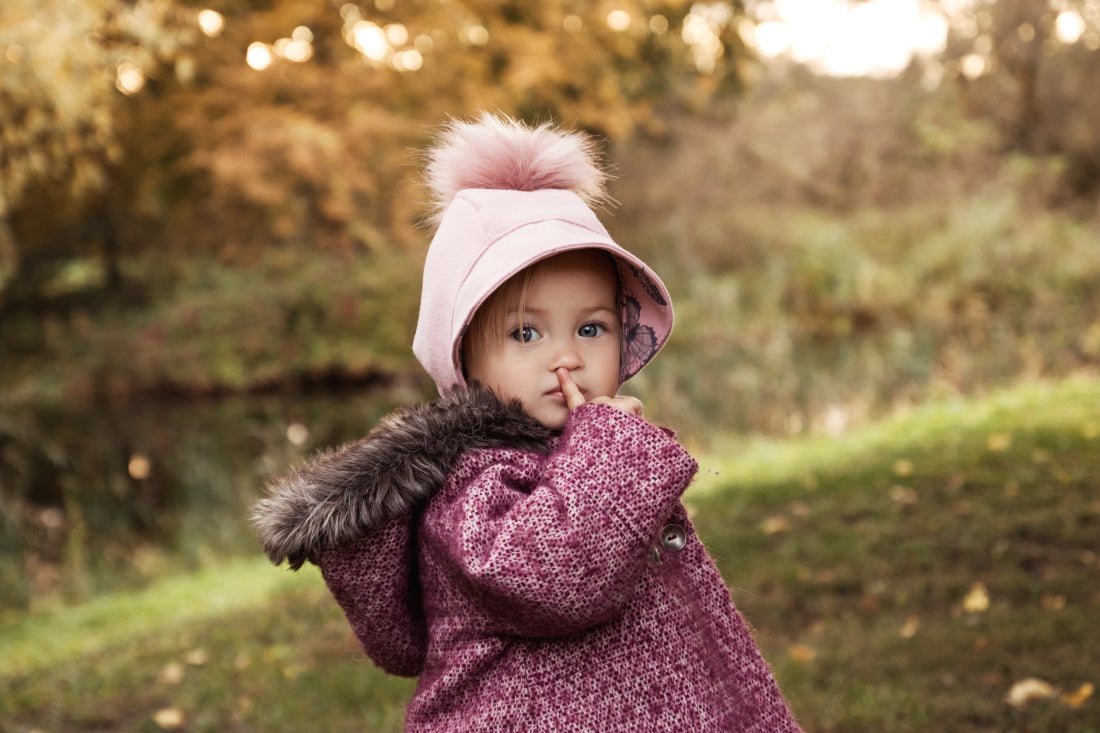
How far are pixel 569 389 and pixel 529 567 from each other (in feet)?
1.12

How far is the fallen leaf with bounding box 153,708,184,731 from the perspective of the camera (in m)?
3.38

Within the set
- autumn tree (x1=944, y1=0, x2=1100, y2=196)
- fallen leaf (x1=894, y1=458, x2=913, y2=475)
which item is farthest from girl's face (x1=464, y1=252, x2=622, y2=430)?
autumn tree (x1=944, y1=0, x2=1100, y2=196)

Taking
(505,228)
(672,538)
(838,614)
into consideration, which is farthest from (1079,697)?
(505,228)

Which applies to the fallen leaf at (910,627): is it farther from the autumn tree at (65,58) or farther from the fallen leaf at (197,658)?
the autumn tree at (65,58)

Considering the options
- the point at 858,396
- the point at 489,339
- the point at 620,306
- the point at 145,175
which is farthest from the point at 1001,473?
the point at 145,175

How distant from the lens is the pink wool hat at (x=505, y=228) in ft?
5.25

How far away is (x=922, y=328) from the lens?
917cm

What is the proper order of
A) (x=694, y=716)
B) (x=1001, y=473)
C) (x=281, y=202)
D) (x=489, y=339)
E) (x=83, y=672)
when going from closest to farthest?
(x=694, y=716), (x=489, y=339), (x=83, y=672), (x=1001, y=473), (x=281, y=202)

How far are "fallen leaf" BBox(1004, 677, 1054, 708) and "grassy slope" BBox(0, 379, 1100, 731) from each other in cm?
3

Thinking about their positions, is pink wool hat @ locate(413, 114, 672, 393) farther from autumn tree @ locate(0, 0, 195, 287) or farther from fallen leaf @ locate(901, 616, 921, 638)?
autumn tree @ locate(0, 0, 195, 287)

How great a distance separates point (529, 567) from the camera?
1369mm

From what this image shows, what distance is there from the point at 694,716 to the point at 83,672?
3503mm

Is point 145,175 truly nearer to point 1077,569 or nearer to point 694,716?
point 1077,569

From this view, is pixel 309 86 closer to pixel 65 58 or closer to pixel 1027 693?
pixel 65 58
